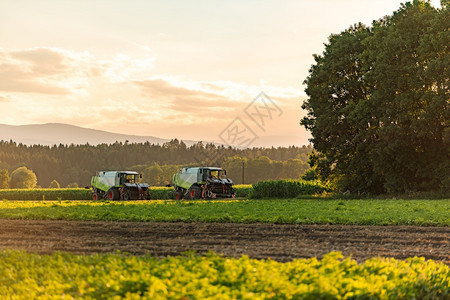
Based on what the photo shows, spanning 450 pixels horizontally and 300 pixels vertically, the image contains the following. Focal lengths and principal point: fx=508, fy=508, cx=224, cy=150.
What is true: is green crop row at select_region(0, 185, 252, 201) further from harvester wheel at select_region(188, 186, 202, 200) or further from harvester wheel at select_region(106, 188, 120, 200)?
harvester wheel at select_region(188, 186, 202, 200)

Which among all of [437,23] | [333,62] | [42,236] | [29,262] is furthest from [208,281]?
[333,62]

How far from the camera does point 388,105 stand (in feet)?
140

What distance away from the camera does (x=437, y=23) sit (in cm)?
4062

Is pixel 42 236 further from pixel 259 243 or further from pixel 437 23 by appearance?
pixel 437 23

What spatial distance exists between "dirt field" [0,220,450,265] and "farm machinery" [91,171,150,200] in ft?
86.1

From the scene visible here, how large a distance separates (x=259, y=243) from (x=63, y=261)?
219 inches

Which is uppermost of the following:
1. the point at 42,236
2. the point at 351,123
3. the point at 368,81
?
the point at 368,81

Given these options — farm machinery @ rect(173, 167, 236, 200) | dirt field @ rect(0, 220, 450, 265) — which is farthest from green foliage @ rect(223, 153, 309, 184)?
dirt field @ rect(0, 220, 450, 265)

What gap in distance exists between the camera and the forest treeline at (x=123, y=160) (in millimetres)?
144500

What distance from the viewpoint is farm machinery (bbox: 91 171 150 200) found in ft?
151

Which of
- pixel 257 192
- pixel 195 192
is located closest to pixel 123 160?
pixel 257 192

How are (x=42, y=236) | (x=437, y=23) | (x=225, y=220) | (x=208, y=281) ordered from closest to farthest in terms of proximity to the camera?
(x=208, y=281) → (x=42, y=236) → (x=225, y=220) → (x=437, y=23)

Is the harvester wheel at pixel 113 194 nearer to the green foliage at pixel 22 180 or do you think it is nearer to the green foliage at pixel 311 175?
the green foliage at pixel 311 175

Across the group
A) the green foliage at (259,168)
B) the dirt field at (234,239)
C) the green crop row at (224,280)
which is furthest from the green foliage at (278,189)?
the green foliage at (259,168)
